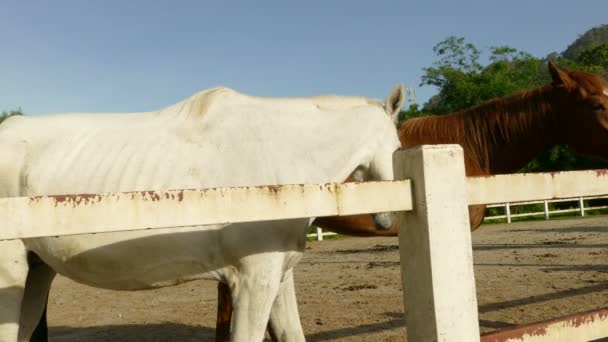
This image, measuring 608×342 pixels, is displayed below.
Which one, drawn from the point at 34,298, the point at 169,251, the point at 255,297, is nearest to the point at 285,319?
the point at 255,297

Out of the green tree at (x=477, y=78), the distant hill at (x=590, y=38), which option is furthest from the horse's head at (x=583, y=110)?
the distant hill at (x=590, y=38)

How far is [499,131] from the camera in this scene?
4.77 meters

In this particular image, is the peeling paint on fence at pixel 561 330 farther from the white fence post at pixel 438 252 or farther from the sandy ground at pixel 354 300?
the sandy ground at pixel 354 300

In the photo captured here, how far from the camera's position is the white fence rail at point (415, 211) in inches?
54.8

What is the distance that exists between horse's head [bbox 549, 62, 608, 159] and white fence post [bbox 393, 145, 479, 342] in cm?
337

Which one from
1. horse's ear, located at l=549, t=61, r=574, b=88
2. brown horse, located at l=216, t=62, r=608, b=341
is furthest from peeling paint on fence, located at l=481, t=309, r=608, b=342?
horse's ear, located at l=549, t=61, r=574, b=88

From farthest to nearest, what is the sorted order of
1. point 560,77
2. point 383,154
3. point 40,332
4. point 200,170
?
1. point 560,77
2. point 40,332
3. point 383,154
4. point 200,170

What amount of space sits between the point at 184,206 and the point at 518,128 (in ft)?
13.1

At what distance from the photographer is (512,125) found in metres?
4.73

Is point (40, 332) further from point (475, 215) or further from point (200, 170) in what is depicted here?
point (475, 215)

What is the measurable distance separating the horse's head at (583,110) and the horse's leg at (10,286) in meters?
4.23

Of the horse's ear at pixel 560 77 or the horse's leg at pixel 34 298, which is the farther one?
the horse's ear at pixel 560 77

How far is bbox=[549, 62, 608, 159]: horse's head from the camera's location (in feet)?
14.5

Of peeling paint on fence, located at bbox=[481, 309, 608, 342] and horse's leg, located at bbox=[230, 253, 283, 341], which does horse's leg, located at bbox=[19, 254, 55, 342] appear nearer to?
horse's leg, located at bbox=[230, 253, 283, 341]
